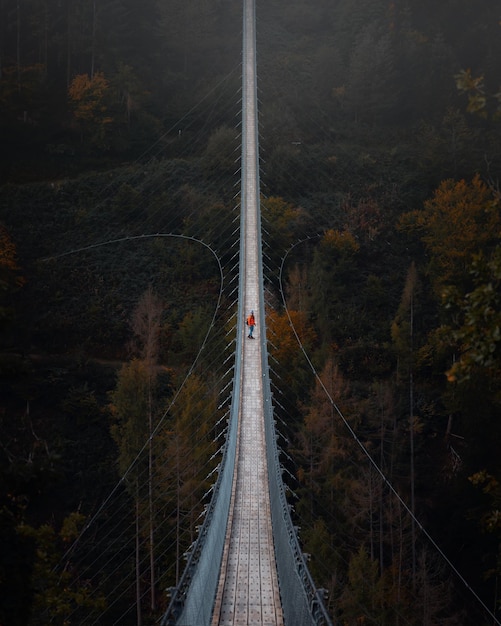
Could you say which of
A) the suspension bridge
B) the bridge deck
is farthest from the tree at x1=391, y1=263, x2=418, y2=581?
the bridge deck

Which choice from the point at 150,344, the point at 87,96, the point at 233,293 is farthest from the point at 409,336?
the point at 87,96

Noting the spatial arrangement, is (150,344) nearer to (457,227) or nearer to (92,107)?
(457,227)

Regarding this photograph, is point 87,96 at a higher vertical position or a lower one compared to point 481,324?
higher

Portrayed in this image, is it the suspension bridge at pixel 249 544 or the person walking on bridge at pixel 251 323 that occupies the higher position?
the person walking on bridge at pixel 251 323

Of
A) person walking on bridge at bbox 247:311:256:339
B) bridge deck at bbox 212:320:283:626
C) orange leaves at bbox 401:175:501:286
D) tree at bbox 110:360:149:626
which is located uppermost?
orange leaves at bbox 401:175:501:286

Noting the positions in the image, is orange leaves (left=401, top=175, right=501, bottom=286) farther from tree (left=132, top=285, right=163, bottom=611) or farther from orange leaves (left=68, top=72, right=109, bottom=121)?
orange leaves (left=68, top=72, right=109, bottom=121)

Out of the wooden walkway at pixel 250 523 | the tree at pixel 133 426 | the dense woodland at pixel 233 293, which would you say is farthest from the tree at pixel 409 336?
the tree at pixel 133 426

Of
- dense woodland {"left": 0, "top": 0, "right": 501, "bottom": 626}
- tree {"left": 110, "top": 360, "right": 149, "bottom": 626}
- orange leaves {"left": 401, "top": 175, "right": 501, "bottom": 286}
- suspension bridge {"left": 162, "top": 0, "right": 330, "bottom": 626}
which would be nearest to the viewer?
suspension bridge {"left": 162, "top": 0, "right": 330, "bottom": 626}

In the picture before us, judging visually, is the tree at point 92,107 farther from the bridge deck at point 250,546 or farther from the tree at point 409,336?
the bridge deck at point 250,546
